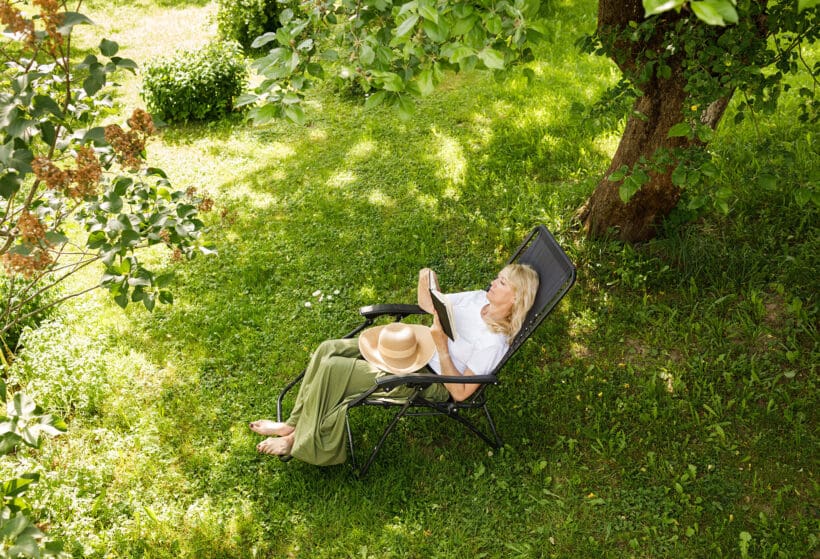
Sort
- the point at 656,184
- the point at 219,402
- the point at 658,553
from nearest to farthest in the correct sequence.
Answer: the point at 658,553
the point at 219,402
the point at 656,184

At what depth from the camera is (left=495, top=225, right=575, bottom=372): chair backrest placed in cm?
382

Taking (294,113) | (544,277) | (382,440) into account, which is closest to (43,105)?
(294,113)

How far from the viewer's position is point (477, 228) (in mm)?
5738

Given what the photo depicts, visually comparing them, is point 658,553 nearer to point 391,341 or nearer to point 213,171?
point 391,341

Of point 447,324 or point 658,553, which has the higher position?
point 447,324

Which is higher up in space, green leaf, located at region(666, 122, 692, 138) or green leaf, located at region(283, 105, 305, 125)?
green leaf, located at region(283, 105, 305, 125)

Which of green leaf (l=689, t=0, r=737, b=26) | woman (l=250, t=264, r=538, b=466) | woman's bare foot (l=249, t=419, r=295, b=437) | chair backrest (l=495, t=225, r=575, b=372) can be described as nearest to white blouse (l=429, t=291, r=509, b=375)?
woman (l=250, t=264, r=538, b=466)

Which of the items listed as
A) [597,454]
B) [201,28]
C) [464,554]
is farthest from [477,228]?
[201,28]

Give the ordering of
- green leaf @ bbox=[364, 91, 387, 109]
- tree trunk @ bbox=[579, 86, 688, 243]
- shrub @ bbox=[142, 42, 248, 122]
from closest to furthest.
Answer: green leaf @ bbox=[364, 91, 387, 109] < tree trunk @ bbox=[579, 86, 688, 243] < shrub @ bbox=[142, 42, 248, 122]

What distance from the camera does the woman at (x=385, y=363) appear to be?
383cm

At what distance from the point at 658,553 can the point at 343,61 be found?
2.90 metres

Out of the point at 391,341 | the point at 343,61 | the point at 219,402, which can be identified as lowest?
the point at 219,402

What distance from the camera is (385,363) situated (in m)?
3.93

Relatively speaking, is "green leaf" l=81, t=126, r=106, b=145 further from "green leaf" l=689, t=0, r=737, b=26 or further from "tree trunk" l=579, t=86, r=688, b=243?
"tree trunk" l=579, t=86, r=688, b=243
